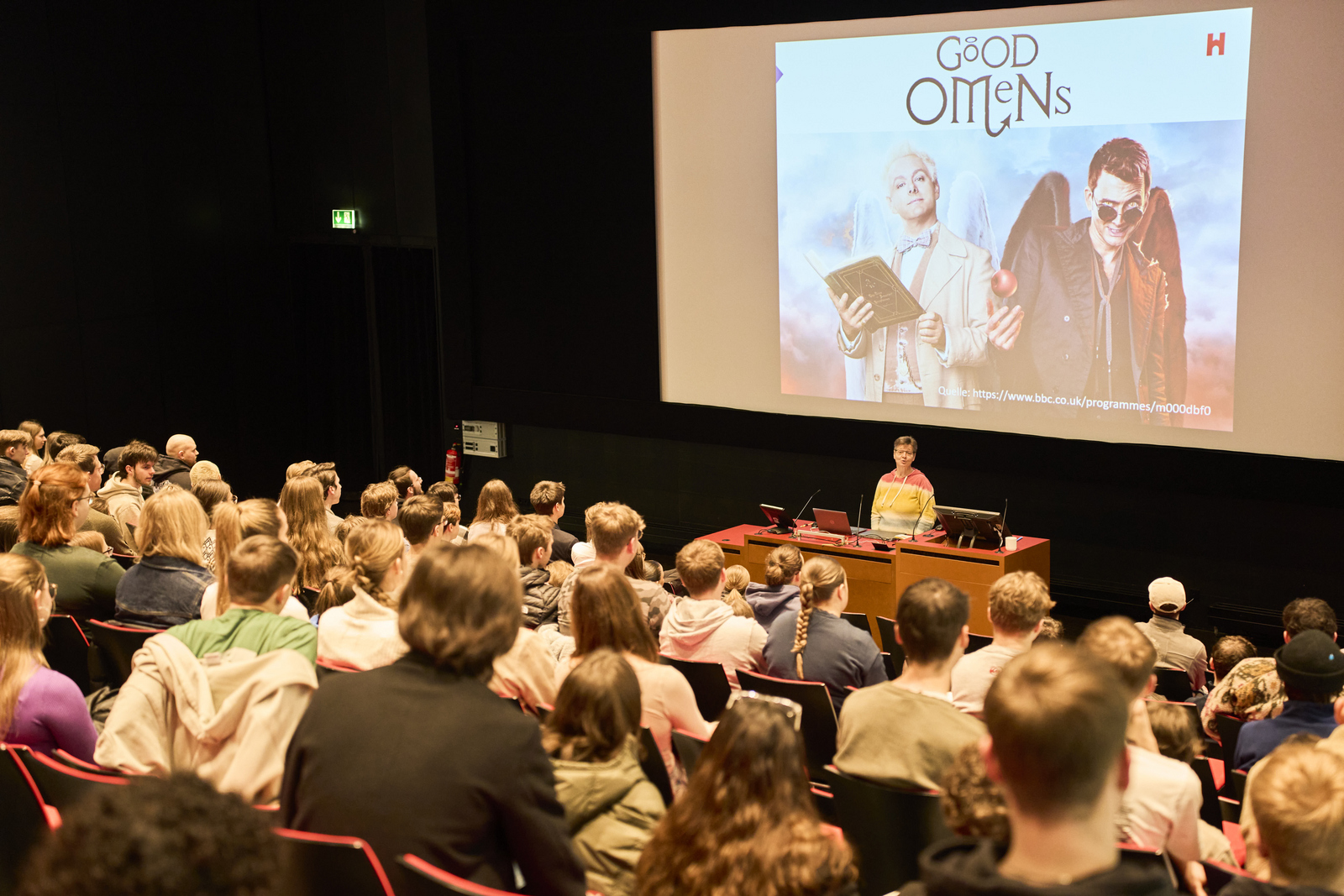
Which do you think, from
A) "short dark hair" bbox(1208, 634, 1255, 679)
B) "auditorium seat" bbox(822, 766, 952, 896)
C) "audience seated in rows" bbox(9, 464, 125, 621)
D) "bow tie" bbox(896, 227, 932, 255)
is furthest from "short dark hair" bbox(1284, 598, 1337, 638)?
"audience seated in rows" bbox(9, 464, 125, 621)

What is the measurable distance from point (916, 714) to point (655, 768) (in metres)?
0.62

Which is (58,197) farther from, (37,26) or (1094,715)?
(1094,715)

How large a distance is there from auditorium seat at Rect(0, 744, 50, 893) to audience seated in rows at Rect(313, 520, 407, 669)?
97cm

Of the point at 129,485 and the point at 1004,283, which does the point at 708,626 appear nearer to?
→ the point at 129,485

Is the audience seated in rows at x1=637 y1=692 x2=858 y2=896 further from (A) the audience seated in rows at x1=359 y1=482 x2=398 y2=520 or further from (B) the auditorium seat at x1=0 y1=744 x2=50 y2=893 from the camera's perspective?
(A) the audience seated in rows at x1=359 y1=482 x2=398 y2=520

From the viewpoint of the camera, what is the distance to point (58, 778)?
2.48 metres

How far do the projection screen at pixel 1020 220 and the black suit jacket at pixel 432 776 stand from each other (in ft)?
20.5

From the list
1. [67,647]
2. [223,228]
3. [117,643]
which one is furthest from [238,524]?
[223,228]

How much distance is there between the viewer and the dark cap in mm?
3469

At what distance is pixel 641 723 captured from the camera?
308 cm

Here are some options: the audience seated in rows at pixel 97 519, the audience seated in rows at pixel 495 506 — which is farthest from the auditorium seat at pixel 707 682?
the audience seated in rows at pixel 97 519

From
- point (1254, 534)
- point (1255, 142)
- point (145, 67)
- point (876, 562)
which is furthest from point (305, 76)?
point (1254, 534)

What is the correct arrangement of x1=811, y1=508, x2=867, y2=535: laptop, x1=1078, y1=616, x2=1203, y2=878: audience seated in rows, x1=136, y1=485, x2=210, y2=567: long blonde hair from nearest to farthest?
x1=1078, y1=616, x2=1203, y2=878: audience seated in rows
x1=136, y1=485, x2=210, y2=567: long blonde hair
x1=811, y1=508, x2=867, y2=535: laptop

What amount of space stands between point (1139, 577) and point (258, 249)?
332 inches
